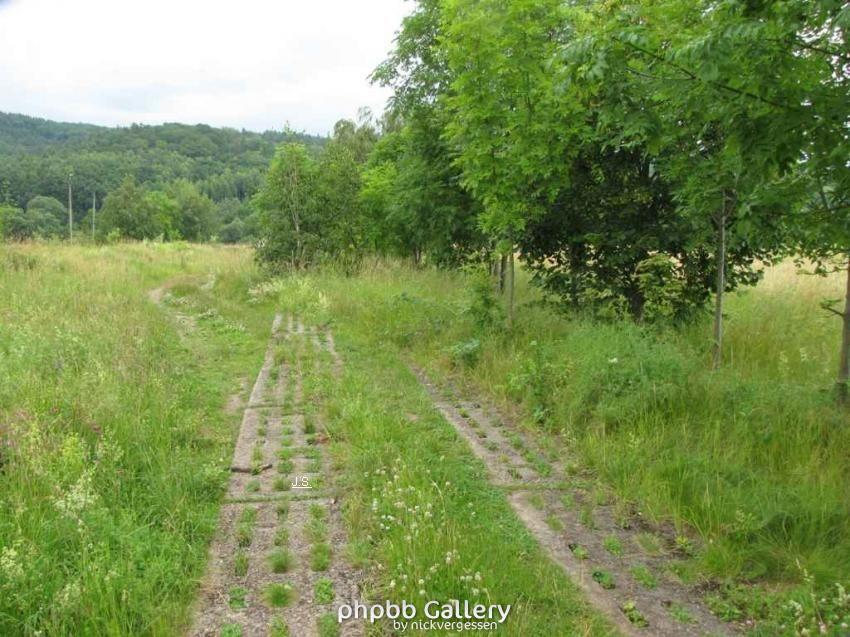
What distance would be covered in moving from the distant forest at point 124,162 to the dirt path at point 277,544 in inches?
2364

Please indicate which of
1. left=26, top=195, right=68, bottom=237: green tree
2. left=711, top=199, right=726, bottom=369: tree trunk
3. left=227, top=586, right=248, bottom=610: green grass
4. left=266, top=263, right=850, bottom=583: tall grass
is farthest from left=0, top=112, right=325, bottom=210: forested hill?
left=227, top=586, right=248, bottom=610: green grass

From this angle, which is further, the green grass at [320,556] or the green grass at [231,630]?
the green grass at [320,556]

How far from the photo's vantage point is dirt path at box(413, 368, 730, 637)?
10.3 ft

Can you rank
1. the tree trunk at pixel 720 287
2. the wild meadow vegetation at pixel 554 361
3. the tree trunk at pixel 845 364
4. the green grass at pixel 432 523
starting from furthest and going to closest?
1. the tree trunk at pixel 720 287
2. the tree trunk at pixel 845 364
3. the wild meadow vegetation at pixel 554 361
4. the green grass at pixel 432 523

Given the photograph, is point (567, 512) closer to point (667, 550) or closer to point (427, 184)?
point (667, 550)

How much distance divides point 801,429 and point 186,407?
222 inches

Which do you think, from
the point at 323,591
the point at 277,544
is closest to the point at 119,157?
A: the point at 277,544

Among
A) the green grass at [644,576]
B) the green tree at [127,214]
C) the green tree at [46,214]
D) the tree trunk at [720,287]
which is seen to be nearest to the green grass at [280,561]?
the green grass at [644,576]

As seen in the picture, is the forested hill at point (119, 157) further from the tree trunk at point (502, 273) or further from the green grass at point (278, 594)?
the green grass at point (278, 594)

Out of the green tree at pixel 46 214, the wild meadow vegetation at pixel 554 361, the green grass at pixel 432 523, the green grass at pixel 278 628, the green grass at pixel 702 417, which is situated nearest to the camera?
the green grass at pixel 278 628

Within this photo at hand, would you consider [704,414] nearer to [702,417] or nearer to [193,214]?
[702,417]

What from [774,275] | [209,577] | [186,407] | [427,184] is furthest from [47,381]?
[774,275]

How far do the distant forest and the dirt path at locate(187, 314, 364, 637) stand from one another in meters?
60.0

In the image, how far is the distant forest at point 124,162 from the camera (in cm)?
7881
